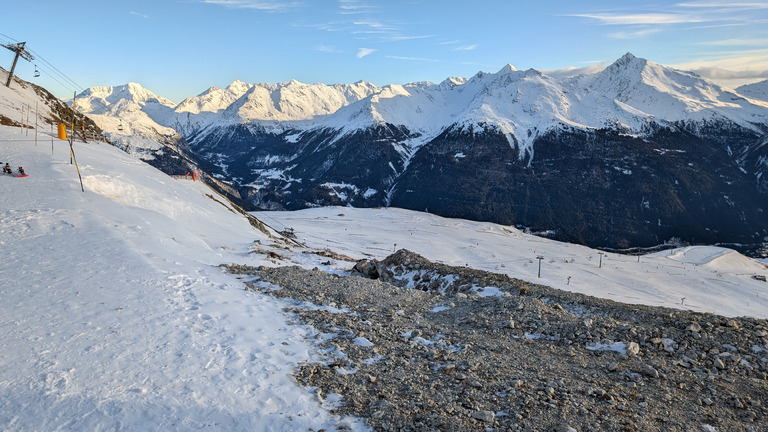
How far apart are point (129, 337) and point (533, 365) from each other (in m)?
11.5

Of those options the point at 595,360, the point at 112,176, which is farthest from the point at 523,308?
the point at 112,176

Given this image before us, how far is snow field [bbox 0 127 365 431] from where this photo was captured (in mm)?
8875

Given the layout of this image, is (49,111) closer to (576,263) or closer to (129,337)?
(129,337)

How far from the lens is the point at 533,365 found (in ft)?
37.6

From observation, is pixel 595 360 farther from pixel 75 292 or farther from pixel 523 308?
pixel 75 292

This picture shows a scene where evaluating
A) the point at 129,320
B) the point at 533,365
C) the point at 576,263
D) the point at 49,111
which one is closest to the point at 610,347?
the point at 533,365

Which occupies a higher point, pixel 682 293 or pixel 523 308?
pixel 523 308

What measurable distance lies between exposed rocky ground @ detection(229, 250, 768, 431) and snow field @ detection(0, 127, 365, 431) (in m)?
1.31

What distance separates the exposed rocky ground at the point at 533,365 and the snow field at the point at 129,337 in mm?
1314

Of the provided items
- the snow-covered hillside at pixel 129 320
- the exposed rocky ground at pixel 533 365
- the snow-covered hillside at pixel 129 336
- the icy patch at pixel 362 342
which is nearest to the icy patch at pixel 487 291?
the exposed rocky ground at pixel 533 365

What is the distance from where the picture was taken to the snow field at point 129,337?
8.88 meters

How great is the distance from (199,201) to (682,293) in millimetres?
87611

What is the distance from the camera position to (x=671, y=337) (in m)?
12.7

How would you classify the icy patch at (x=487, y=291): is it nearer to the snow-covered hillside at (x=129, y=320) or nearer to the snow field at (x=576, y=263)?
the snow-covered hillside at (x=129, y=320)
